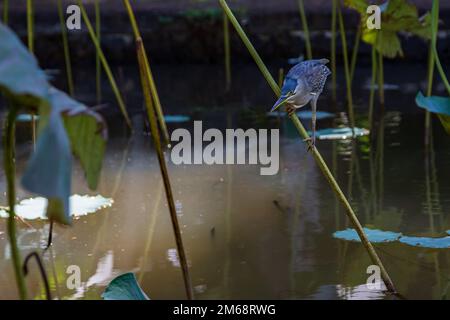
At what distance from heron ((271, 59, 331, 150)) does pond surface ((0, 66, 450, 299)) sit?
253mm

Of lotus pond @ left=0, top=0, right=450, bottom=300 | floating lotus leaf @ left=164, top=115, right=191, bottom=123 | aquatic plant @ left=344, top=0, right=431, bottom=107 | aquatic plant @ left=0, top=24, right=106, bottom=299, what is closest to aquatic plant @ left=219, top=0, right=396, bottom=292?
lotus pond @ left=0, top=0, right=450, bottom=300

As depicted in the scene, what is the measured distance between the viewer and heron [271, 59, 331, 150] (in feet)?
4.88

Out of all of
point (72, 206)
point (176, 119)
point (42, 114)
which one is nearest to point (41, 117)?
point (42, 114)

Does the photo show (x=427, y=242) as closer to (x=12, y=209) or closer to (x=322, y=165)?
(x=322, y=165)

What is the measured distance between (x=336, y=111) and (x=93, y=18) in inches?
85.9

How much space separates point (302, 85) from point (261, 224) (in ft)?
1.49

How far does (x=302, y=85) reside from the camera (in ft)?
5.01

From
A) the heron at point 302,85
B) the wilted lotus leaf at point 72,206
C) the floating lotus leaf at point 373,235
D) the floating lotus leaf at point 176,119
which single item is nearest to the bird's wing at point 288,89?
the heron at point 302,85

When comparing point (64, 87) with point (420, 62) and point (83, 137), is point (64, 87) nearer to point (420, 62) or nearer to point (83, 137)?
point (420, 62)

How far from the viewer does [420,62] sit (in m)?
4.81

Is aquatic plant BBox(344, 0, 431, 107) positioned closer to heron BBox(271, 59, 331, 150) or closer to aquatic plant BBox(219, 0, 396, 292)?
heron BBox(271, 59, 331, 150)
